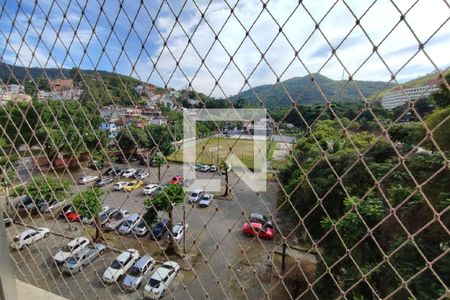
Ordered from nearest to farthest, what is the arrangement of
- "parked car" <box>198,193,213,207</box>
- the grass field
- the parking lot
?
the grass field, the parking lot, "parked car" <box>198,193,213,207</box>

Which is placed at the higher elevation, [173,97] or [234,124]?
[173,97]

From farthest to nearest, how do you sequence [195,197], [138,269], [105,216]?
[105,216]
[138,269]
[195,197]

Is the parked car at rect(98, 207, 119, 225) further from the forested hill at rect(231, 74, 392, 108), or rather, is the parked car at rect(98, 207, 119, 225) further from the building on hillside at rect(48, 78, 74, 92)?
the forested hill at rect(231, 74, 392, 108)

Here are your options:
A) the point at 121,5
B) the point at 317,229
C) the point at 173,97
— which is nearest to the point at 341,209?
the point at 317,229

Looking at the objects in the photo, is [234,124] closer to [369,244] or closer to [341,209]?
[369,244]

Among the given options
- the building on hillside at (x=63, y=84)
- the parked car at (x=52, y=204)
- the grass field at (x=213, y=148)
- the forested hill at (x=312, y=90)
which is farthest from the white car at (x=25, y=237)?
the forested hill at (x=312, y=90)

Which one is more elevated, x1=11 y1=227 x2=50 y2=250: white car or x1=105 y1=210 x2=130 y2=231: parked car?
x1=11 y1=227 x2=50 y2=250: white car

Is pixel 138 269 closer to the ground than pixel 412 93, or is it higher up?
closer to the ground

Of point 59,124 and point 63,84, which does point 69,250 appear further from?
point 63,84

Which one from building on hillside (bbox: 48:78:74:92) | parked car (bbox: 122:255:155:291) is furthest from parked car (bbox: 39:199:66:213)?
parked car (bbox: 122:255:155:291)

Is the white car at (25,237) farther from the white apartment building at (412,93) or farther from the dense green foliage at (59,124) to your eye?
the white apartment building at (412,93)

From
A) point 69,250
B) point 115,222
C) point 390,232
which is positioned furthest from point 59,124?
point 115,222
